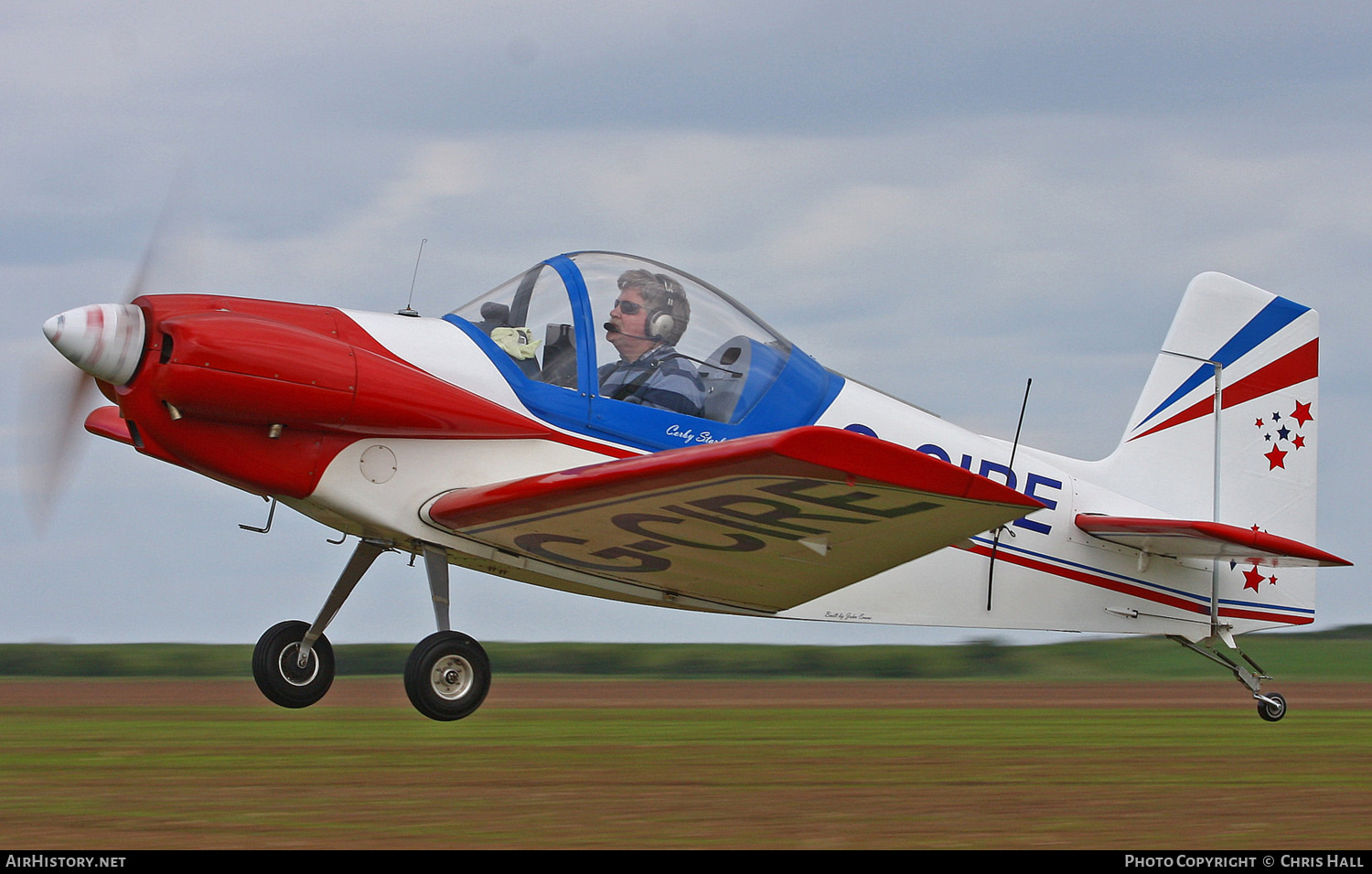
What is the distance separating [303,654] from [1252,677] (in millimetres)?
6505

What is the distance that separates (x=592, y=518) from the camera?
6566 mm

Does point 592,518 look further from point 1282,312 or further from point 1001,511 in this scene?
point 1282,312

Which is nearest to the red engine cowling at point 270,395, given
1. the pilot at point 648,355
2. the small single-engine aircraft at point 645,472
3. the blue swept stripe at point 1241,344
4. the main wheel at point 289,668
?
the small single-engine aircraft at point 645,472

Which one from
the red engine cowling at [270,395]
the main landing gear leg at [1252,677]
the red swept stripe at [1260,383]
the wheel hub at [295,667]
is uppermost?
the red swept stripe at [1260,383]

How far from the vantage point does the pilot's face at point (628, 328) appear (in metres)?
7.44

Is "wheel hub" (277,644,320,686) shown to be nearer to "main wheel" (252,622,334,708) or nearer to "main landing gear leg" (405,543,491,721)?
"main wheel" (252,622,334,708)

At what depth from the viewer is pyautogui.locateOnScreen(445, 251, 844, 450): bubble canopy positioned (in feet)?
24.2

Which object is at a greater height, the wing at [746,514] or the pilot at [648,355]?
the pilot at [648,355]

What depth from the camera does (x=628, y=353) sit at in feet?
24.5

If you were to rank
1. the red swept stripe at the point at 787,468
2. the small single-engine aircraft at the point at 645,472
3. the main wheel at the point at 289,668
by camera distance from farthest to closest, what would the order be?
the main wheel at the point at 289,668 < the small single-engine aircraft at the point at 645,472 < the red swept stripe at the point at 787,468

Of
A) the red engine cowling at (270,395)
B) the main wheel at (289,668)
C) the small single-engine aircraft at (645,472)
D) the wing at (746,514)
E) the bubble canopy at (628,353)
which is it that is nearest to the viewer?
the wing at (746,514)

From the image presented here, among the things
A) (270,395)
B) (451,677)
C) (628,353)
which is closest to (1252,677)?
(628,353)

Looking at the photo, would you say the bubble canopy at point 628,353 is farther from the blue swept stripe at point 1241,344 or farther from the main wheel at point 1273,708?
the main wheel at point 1273,708

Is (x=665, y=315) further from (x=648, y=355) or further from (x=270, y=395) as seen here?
(x=270, y=395)
